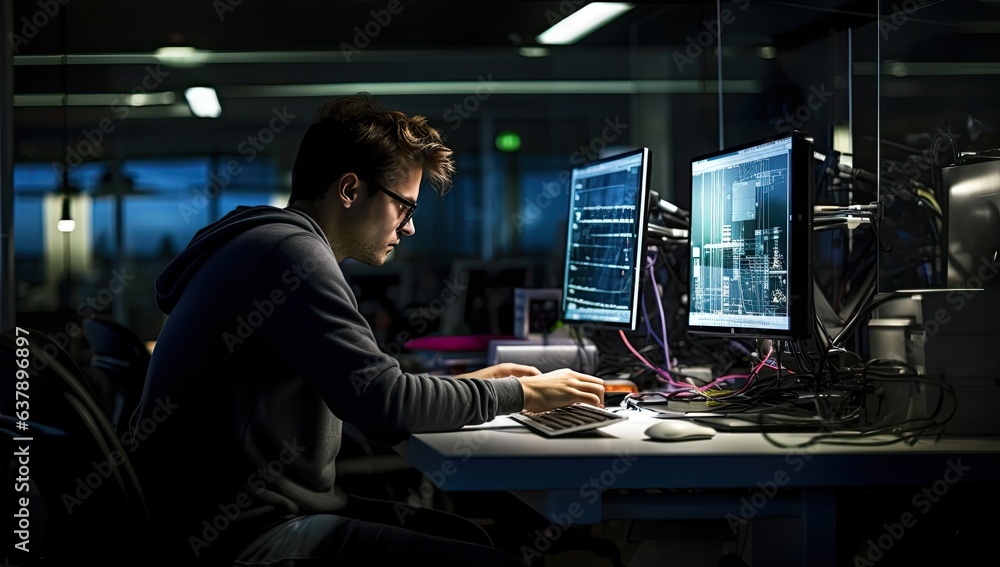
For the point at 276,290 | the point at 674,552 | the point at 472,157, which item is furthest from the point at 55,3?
the point at 674,552

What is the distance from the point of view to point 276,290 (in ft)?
4.67

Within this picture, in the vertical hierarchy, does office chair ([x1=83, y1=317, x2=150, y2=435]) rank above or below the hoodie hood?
below

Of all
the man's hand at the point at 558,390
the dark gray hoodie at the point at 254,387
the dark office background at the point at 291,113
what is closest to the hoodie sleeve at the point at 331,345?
the dark gray hoodie at the point at 254,387

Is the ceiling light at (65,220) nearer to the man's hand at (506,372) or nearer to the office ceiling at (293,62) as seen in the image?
the office ceiling at (293,62)

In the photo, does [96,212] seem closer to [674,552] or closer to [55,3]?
[55,3]

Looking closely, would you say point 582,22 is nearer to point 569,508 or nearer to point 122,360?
point 122,360

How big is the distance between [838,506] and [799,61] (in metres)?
2.00

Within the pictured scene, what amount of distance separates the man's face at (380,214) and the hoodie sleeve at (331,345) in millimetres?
292

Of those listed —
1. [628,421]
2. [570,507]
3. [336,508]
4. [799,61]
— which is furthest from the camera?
[799,61]

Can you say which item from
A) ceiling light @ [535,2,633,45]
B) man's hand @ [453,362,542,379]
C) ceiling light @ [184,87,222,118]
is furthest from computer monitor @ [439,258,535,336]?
ceiling light @ [184,87,222,118]

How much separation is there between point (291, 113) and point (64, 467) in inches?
169

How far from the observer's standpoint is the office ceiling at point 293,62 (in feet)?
15.7

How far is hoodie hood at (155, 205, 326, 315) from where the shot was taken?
1.51 meters

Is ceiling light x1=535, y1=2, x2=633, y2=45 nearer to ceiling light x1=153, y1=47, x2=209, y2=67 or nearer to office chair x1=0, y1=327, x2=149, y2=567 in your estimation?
ceiling light x1=153, y1=47, x2=209, y2=67
